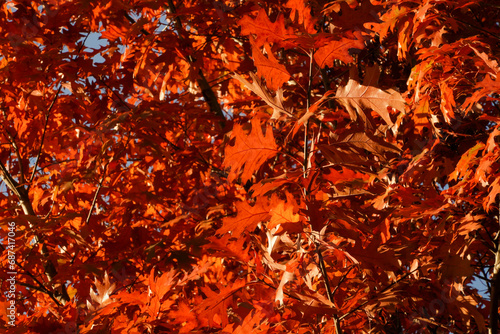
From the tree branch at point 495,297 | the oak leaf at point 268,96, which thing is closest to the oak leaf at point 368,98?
the oak leaf at point 268,96

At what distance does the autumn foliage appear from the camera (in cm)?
148

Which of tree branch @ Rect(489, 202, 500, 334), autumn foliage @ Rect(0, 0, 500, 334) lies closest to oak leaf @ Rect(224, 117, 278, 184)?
autumn foliage @ Rect(0, 0, 500, 334)

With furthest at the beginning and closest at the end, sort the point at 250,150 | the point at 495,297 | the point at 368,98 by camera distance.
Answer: the point at 495,297
the point at 250,150
the point at 368,98

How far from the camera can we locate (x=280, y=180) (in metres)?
1.43

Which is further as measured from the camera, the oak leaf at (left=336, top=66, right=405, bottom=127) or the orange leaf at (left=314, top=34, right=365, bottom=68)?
the orange leaf at (left=314, top=34, right=365, bottom=68)

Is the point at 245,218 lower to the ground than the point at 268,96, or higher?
lower

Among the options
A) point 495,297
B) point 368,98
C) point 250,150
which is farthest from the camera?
point 495,297

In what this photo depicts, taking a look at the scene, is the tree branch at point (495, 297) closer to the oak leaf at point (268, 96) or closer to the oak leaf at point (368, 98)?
the oak leaf at point (368, 98)

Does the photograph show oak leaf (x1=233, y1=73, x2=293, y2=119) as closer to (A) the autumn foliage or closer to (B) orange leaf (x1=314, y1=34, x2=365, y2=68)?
(A) the autumn foliage

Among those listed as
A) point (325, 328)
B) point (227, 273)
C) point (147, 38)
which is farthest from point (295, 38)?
point (227, 273)

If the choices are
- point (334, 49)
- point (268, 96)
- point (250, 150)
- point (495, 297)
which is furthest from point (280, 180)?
point (495, 297)

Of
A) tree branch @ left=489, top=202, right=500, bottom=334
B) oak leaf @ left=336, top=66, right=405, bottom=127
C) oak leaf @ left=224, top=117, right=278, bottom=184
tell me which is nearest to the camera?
oak leaf @ left=336, top=66, right=405, bottom=127

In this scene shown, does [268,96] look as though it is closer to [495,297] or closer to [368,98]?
[368,98]

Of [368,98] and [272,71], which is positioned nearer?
[368,98]
